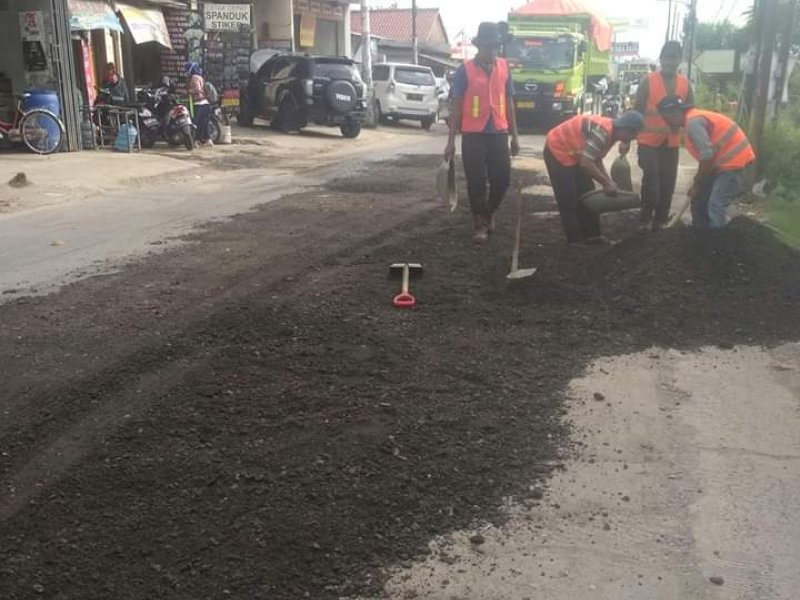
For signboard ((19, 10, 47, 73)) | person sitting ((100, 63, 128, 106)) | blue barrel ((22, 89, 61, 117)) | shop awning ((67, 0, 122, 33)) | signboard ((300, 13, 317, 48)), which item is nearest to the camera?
blue barrel ((22, 89, 61, 117))

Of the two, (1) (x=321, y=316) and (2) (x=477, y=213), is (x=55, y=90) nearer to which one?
(2) (x=477, y=213)

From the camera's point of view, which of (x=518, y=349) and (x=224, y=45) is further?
(x=224, y=45)

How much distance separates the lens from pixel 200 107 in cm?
1750

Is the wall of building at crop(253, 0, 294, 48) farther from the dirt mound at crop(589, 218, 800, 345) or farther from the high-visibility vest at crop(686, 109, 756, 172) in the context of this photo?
the dirt mound at crop(589, 218, 800, 345)

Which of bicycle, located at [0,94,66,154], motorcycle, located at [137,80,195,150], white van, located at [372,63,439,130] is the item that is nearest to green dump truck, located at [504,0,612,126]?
white van, located at [372,63,439,130]

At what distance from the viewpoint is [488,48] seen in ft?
24.2

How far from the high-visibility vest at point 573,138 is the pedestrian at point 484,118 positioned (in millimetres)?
484

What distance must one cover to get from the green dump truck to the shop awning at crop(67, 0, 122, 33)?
10887 mm

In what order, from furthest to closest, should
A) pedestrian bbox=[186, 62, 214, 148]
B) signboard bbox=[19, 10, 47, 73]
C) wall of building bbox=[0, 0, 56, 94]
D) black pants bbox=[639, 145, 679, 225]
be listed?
1. pedestrian bbox=[186, 62, 214, 148]
2. wall of building bbox=[0, 0, 56, 94]
3. signboard bbox=[19, 10, 47, 73]
4. black pants bbox=[639, 145, 679, 225]

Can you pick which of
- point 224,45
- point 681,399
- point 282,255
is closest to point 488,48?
point 282,255

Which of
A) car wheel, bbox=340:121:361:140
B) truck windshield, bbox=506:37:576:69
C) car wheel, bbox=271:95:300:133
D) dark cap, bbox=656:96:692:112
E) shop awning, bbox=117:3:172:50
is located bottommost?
car wheel, bbox=340:121:361:140

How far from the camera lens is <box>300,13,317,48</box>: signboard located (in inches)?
1213

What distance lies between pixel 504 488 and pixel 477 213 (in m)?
4.71

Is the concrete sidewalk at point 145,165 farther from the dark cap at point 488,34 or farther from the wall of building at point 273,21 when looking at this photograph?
the wall of building at point 273,21
